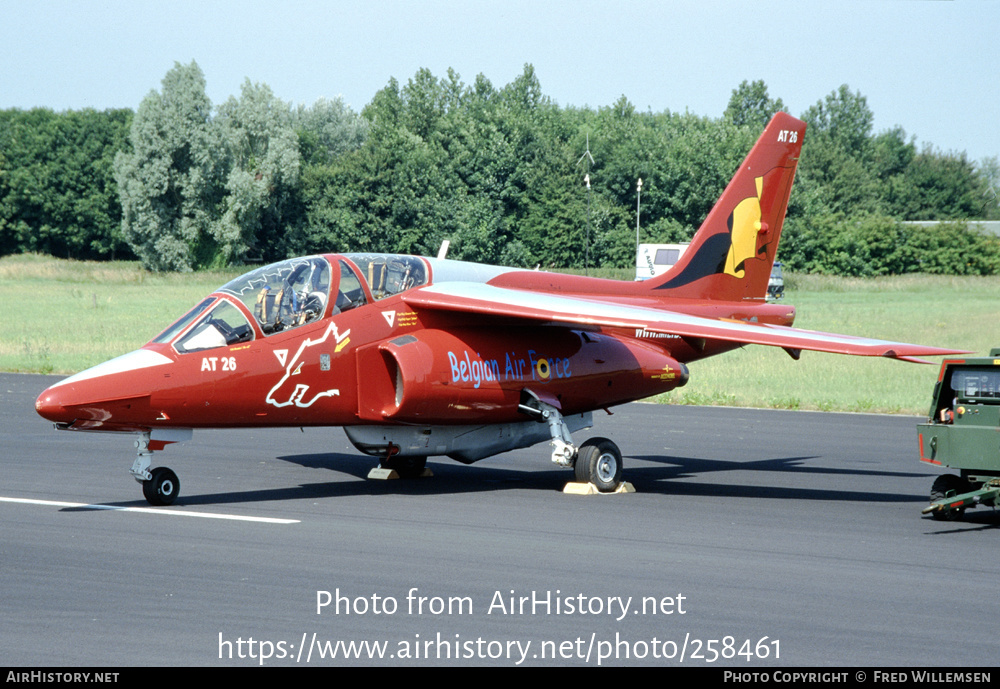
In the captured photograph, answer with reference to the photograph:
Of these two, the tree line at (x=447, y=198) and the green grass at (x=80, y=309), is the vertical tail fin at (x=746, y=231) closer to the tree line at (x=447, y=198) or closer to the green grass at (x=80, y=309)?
the green grass at (x=80, y=309)

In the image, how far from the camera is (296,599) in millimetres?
8016

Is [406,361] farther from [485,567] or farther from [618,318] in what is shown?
[485,567]

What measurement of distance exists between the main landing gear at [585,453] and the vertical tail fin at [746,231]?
4075 millimetres

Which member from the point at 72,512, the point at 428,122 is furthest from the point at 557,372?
the point at 428,122

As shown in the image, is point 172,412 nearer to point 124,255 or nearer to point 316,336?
point 316,336

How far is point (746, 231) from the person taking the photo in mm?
17359

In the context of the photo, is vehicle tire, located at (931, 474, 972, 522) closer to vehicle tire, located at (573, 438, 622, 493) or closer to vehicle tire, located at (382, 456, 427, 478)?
vehicle tire, located at (573, 438, 622, 493)

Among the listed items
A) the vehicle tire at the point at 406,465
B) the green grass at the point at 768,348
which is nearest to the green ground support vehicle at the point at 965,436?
the vehicle tire at the point at 406,465

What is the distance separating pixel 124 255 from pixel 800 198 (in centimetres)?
6708

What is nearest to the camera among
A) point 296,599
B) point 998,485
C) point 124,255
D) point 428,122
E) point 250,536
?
point 296,599

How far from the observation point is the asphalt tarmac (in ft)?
22.7

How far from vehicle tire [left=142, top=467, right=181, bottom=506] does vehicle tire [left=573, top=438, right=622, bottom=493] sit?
507 centimetres

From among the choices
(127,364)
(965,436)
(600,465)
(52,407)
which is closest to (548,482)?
(600,465)

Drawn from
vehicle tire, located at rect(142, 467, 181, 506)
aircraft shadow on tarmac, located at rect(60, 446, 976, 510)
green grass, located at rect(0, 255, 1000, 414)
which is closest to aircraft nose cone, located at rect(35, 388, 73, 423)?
vehicle tire, located at rect(142, 467, 181, 506)
